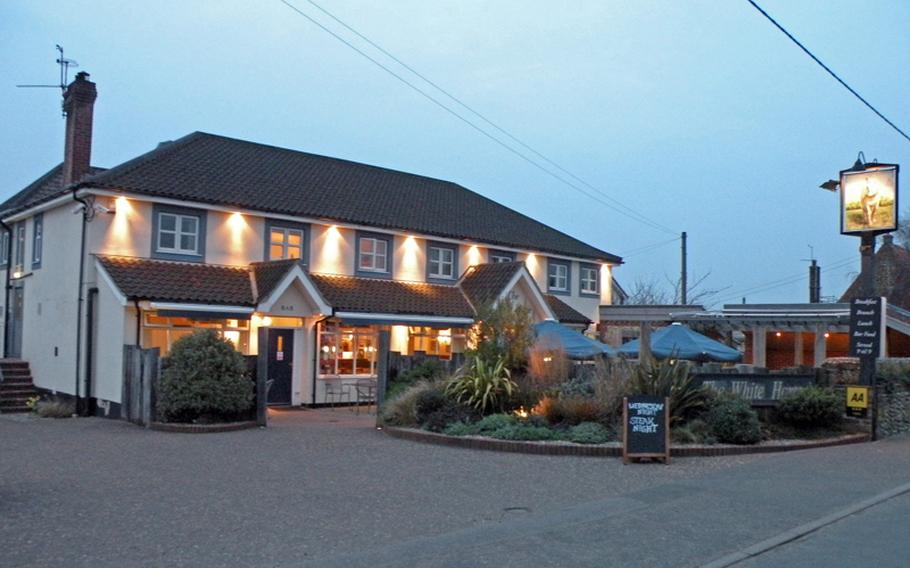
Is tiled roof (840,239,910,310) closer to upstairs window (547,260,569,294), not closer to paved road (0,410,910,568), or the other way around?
upstairs window (547,260,569,294)

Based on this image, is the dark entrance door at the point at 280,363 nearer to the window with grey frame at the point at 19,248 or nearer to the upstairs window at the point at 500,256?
the window with grey frame at the point at 19,248

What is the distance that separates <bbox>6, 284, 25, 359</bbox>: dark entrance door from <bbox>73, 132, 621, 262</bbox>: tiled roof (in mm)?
6071

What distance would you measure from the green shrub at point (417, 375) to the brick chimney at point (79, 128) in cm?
1022

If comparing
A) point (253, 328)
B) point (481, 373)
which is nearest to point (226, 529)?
point (481, 373)

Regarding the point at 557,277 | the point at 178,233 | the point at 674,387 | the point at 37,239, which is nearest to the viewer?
the point at 674,387

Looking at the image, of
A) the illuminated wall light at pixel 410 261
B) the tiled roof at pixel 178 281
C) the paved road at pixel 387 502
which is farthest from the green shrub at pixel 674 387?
the illuminated wall light at pixel 410 261

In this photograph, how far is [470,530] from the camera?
30.6 feet

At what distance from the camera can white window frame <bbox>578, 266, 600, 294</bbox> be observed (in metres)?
34.6

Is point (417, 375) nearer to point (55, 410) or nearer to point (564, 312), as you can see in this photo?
point (55, 410)

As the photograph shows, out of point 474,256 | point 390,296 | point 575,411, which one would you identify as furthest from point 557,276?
point 575,411

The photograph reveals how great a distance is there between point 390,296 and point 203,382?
9088 mm

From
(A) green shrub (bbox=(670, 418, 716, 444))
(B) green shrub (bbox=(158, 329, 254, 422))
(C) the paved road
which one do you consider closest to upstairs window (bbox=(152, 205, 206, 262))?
(B) green shrub (bbox=(158, 329, 254, 422))

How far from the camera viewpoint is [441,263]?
96.7 feet

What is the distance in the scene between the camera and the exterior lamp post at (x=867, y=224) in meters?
18.4
